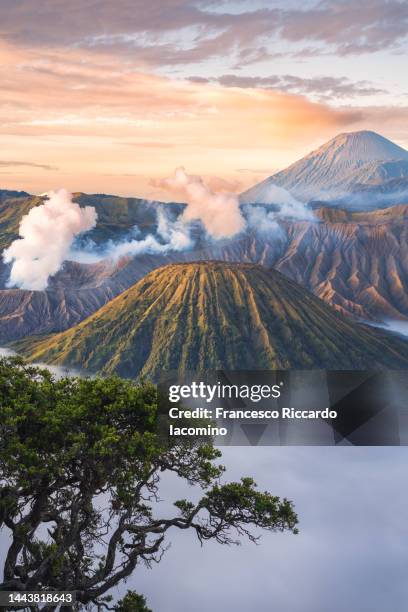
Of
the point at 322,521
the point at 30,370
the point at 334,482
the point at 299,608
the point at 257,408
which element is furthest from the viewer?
the point at 334,482

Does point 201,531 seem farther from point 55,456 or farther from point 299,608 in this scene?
point 299,608

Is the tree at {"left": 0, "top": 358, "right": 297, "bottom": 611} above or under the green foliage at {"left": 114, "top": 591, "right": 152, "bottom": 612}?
above

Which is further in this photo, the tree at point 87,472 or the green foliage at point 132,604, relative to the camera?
the green foliage at point 132,604

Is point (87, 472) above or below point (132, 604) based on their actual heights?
above

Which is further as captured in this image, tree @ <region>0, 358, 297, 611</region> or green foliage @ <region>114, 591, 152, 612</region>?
green foliage @ <region>114, 591, 152, 612</region>

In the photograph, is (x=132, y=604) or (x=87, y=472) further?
(x=132, y=604)

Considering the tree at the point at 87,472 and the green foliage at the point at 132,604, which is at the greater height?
the tree at the point at 87,472

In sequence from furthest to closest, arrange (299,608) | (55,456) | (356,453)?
1. (356,453)
2. (299,608)
3. (55,456)

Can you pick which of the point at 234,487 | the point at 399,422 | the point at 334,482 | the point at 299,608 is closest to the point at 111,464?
the point at 234,487
